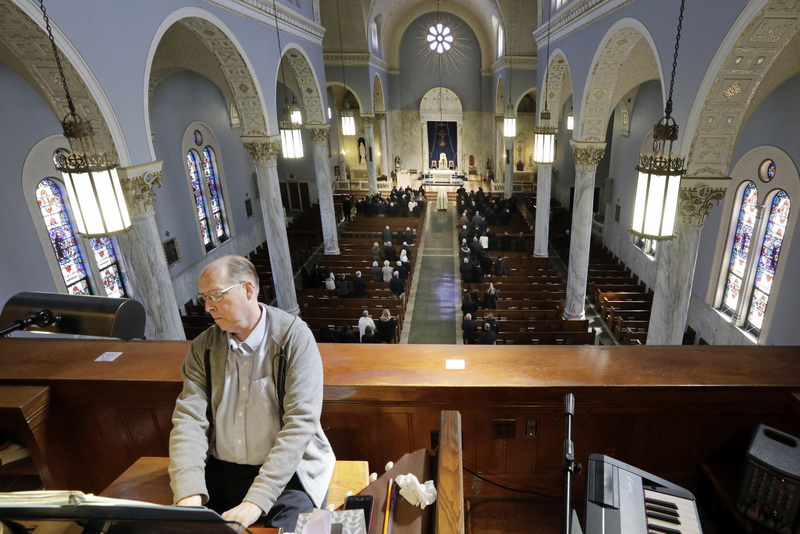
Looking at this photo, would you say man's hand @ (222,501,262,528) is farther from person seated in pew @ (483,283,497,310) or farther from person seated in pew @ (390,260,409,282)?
person seated in pew @ (390,260,409,282)

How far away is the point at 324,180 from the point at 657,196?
1203cm

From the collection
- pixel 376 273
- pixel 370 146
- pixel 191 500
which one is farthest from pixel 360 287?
pixel 370 146

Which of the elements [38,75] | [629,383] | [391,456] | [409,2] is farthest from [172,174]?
[409,2]

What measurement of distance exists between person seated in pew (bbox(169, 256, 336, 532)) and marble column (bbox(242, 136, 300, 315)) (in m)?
8.97

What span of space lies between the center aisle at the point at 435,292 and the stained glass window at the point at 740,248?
6214 mm

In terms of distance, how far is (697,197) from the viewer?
6.08 metres

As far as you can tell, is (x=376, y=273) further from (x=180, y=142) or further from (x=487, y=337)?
(x=180, y=142)

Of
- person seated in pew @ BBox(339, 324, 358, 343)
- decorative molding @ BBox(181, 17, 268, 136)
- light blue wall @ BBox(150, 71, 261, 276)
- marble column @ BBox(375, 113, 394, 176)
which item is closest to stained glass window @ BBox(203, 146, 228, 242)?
light blue wall @ BBox(150, 71, 261, 276)

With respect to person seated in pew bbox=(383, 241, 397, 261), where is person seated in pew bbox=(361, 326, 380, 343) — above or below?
below

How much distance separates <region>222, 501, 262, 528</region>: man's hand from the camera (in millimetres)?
1782

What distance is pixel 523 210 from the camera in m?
21.7

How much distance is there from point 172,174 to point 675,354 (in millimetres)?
14312

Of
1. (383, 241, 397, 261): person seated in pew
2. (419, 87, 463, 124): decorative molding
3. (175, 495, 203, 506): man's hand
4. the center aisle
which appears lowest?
the center aisle

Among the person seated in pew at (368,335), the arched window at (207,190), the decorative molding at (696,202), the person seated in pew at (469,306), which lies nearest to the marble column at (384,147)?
the arched window at (207,190)
